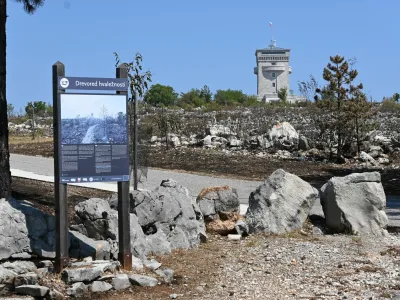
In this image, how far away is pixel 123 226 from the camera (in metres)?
8.64

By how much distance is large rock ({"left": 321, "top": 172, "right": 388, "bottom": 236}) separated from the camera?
1197 centimetres

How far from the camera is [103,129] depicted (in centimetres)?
856

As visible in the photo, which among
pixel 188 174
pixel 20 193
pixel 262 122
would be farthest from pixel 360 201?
pixel 262 122

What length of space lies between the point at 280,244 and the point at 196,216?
57.7 inches

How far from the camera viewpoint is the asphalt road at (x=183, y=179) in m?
18.1

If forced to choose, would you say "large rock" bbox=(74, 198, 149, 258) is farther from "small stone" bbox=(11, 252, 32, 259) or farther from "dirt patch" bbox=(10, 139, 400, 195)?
"dirt patch" bbox=(10, 139, 400, 195)

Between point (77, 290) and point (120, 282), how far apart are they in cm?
52

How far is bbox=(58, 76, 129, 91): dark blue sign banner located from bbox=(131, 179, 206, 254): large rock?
2329 millimetres

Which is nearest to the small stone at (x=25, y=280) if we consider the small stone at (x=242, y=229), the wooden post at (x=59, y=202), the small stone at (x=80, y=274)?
the small stone at (x=80, y=274)

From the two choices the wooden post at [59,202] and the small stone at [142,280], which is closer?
the small stone at [142,280]

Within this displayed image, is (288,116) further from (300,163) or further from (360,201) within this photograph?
(360,201)

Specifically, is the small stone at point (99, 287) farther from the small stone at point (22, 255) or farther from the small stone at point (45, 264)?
the small stone at point (22, 255)

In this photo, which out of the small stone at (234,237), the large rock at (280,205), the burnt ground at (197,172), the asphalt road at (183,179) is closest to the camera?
the burnt ground at (197,172)

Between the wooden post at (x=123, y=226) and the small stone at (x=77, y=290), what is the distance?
86 centimetres
